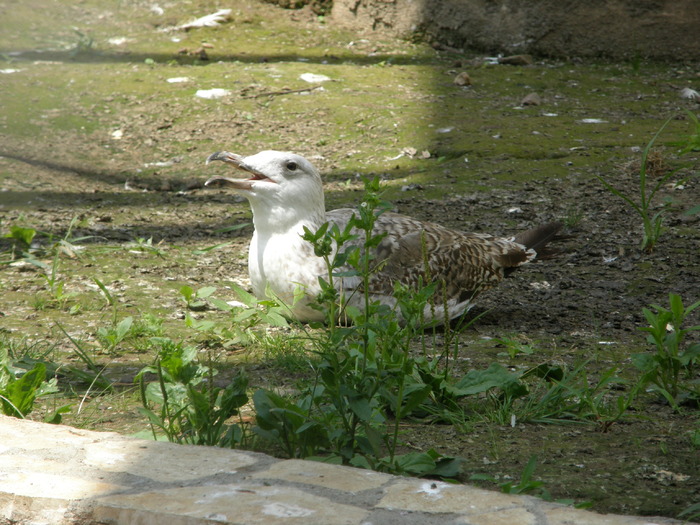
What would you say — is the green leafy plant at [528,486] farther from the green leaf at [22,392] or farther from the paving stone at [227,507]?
the green leaf at [22,392]

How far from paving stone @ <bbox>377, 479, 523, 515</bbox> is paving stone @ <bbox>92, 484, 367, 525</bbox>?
0.39 ft

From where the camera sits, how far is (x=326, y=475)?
224 centimetres

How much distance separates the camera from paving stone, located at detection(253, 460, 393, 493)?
2.18 metres

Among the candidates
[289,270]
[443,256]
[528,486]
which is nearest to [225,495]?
[528,486]

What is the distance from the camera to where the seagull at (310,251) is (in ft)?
14.1

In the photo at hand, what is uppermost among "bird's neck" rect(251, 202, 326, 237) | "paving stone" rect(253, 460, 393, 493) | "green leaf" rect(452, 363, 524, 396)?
"bird's neck" rect(251, 202, 326, 237)

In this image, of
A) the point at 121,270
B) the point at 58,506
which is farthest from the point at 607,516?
the point at 121,270

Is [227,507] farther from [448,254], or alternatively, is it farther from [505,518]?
[448,254]

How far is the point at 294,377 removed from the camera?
361 centimetres

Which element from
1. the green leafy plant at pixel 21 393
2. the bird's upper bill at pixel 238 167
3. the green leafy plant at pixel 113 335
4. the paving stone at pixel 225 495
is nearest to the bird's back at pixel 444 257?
the bird's upper bill at pixel 238 167

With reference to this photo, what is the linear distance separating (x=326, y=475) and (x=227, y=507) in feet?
1.03

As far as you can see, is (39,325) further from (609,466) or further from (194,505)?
(609,466)

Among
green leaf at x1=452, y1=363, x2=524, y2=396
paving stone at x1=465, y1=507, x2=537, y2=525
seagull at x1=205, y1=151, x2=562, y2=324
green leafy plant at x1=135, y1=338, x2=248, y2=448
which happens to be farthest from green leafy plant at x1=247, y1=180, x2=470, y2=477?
seagull at x1=205, y1=151, x2=562, y2=324

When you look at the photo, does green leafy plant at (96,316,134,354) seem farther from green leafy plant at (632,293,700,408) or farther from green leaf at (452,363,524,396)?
green leafy plant at (632,293,700,408)
